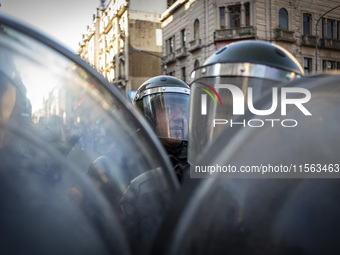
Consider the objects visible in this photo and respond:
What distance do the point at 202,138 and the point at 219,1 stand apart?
18.9m

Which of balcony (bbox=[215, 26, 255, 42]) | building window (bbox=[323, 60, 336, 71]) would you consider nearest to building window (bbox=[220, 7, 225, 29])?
balcony (bbox=[215, 26, 255, 42])

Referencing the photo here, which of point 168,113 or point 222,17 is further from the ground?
point 222,17

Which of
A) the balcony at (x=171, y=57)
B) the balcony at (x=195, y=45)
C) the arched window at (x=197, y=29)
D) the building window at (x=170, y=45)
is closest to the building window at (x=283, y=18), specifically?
the balcony at (x=195, y=45)

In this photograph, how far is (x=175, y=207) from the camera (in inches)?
37.1

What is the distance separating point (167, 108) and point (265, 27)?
16787 mm

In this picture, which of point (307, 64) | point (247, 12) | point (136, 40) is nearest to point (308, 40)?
point (307, 64)

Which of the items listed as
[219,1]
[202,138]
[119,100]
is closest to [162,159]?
[119,100]

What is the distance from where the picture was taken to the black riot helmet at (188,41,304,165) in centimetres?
170

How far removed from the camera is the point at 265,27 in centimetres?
1845

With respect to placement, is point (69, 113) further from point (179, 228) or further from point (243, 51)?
Answer: point (243, 51)

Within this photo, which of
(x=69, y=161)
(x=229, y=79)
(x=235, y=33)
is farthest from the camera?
(x=235, y=33)

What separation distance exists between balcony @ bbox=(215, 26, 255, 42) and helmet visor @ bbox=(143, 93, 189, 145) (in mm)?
15932

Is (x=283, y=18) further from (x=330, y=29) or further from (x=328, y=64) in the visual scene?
(x=328, y=64)

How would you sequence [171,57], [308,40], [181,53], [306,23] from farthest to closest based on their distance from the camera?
[171,57] < [181,53] < [306,23] < [308,40]
